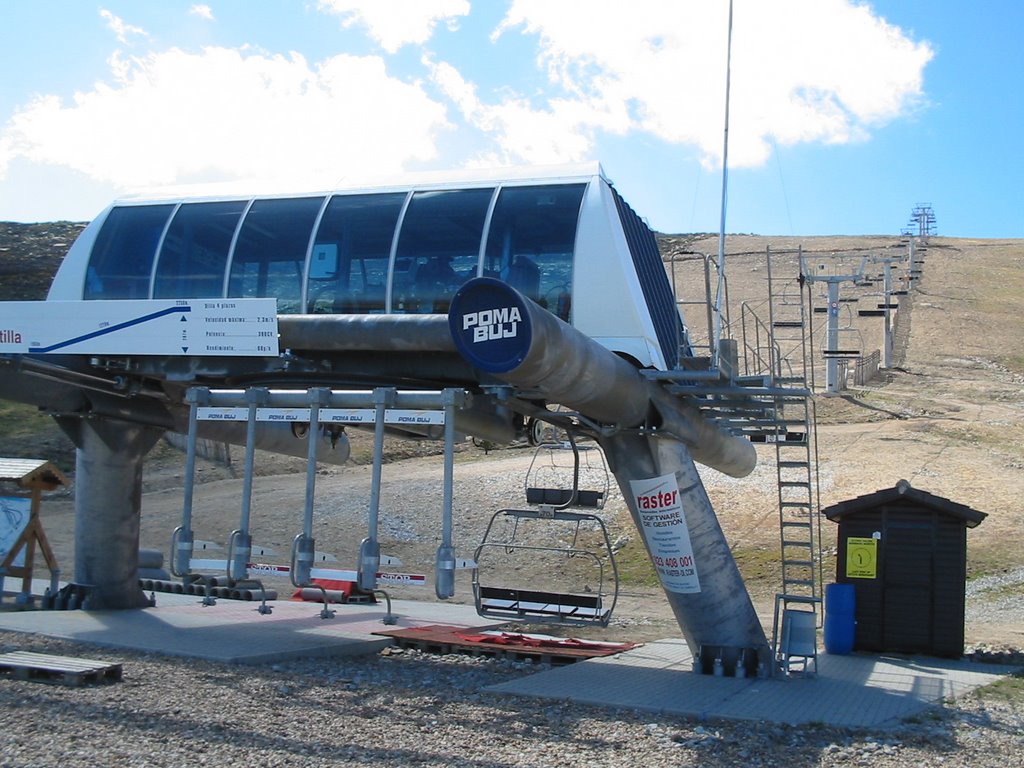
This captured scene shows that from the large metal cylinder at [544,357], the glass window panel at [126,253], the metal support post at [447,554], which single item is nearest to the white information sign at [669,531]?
the large metal cylinder at [544,357]

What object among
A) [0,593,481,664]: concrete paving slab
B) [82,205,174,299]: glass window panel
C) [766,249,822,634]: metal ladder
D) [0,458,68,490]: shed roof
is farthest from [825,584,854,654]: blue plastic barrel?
[0,458,68,490]: shed roof

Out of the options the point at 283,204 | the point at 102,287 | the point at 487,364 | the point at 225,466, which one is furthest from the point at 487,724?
the point at 225,466

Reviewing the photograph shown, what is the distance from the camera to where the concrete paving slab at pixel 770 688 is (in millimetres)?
10227

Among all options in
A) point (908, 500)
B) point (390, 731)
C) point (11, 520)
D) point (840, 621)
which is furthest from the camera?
point (11, 520)

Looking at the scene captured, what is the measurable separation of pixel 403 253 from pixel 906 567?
8.32 meters

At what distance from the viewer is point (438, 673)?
Answer: 1267cm

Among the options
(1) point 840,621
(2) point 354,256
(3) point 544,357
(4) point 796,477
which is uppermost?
(2) point 354,256

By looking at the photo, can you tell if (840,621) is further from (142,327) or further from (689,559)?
(142,327)

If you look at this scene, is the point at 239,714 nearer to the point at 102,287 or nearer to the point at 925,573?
the point at 102,287

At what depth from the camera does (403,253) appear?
12570 mm

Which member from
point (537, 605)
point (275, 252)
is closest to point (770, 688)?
point (537, 605)

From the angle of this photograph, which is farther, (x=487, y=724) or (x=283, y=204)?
(x=283, y=204)

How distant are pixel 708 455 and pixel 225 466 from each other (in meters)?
27.5

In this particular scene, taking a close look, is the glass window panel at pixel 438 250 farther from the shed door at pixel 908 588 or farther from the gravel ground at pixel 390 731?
the shed door at pixel 908 588
